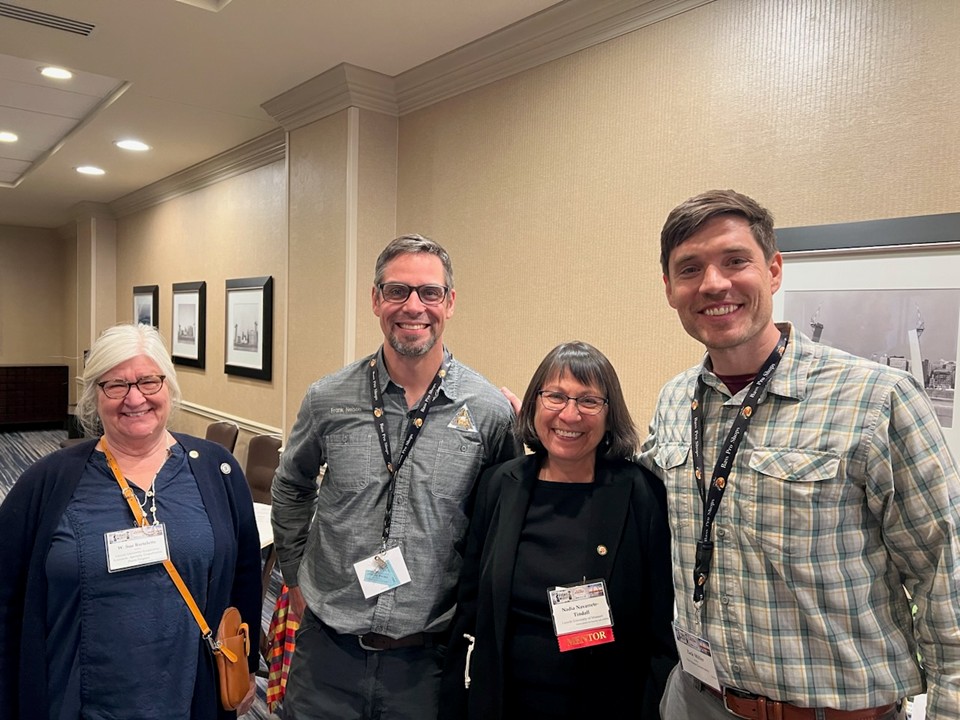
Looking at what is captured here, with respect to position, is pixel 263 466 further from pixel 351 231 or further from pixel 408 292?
pixel 408 292

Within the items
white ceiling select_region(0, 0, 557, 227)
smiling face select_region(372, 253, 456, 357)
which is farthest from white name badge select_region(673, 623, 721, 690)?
white ceiling select_region(0, 0, 557, 227)

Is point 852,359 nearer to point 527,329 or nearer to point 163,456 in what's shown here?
point 163,456

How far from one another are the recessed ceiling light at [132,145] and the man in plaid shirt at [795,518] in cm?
513

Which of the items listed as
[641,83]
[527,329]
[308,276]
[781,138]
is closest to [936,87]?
[781,138]

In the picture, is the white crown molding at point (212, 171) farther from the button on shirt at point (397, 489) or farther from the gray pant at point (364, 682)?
the gray pant at point (364, 682)

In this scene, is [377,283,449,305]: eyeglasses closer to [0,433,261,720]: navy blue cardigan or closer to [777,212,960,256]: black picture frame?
[0,433,261,720]: navy blue cardigan

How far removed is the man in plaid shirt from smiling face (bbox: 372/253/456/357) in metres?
0.64

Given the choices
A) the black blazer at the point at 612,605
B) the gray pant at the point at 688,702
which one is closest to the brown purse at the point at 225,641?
the black blazer at the point at 612,605

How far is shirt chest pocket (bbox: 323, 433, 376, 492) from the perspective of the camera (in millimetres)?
1717

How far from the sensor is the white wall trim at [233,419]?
5.04 m

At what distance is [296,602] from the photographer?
1874 millimetres

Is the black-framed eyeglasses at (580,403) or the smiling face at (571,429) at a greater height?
the black-framed eyeglasses at (580,403)

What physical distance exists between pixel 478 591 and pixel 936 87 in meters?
1.84

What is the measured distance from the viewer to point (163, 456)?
1724mm
